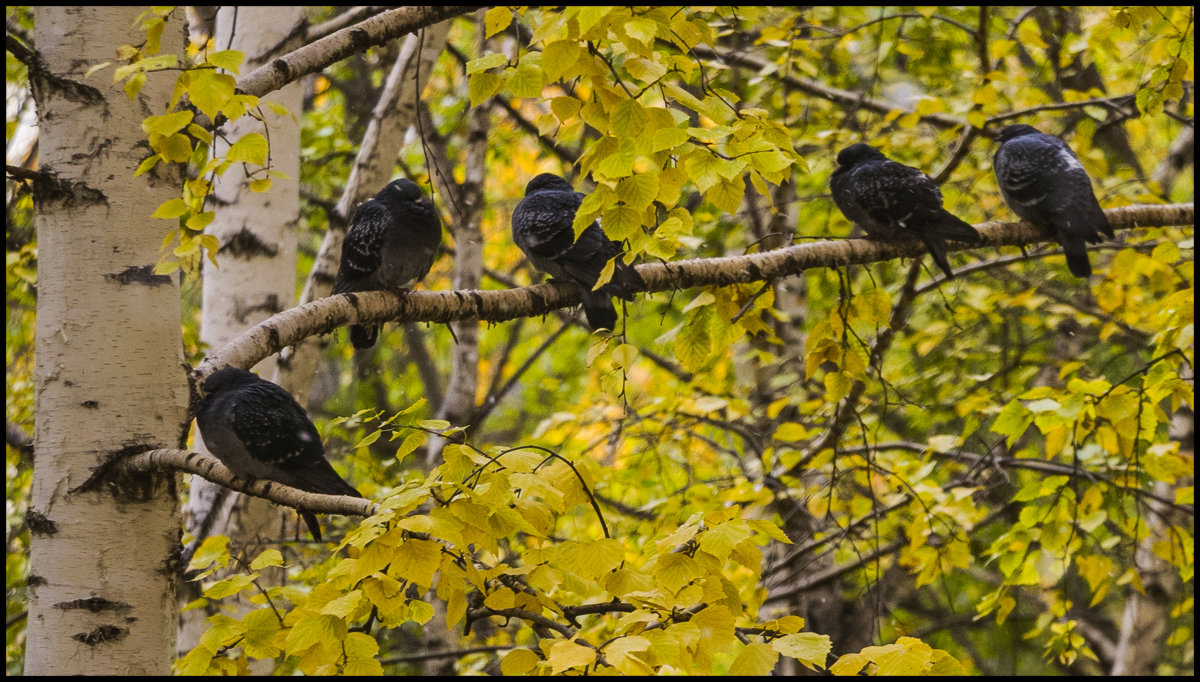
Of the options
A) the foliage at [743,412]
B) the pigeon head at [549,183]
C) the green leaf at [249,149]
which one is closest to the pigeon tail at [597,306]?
the foliage at [743,412]

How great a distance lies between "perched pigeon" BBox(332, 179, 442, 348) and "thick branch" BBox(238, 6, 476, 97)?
1.28 m

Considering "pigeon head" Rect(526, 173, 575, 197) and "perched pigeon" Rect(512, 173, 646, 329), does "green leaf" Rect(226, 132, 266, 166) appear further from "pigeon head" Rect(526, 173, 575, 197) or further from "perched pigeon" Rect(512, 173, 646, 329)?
"pigeon head" Rect(526, 173, 575, 197)

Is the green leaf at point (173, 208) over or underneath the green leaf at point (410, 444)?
over

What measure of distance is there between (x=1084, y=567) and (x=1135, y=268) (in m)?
1.52

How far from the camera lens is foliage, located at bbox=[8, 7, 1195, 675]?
1.66 m

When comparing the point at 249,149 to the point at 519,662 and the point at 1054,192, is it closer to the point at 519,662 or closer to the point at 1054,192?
the point at 519,662

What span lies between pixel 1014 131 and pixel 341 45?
12.3ft

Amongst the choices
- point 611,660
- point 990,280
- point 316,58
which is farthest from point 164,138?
point 990,280

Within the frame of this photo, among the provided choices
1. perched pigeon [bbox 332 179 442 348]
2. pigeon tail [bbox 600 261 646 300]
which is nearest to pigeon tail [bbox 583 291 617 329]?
pigeon tail [bbox 600 261 646 300]

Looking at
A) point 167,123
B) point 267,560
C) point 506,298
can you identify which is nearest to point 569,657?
point 267,560

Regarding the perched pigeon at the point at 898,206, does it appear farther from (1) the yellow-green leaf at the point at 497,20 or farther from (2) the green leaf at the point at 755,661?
(2) the green leaf at the point at 755,661

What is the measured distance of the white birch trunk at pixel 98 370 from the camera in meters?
1.98

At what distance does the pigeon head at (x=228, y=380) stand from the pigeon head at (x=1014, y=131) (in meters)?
4.01

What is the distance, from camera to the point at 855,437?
4184 millimetres
